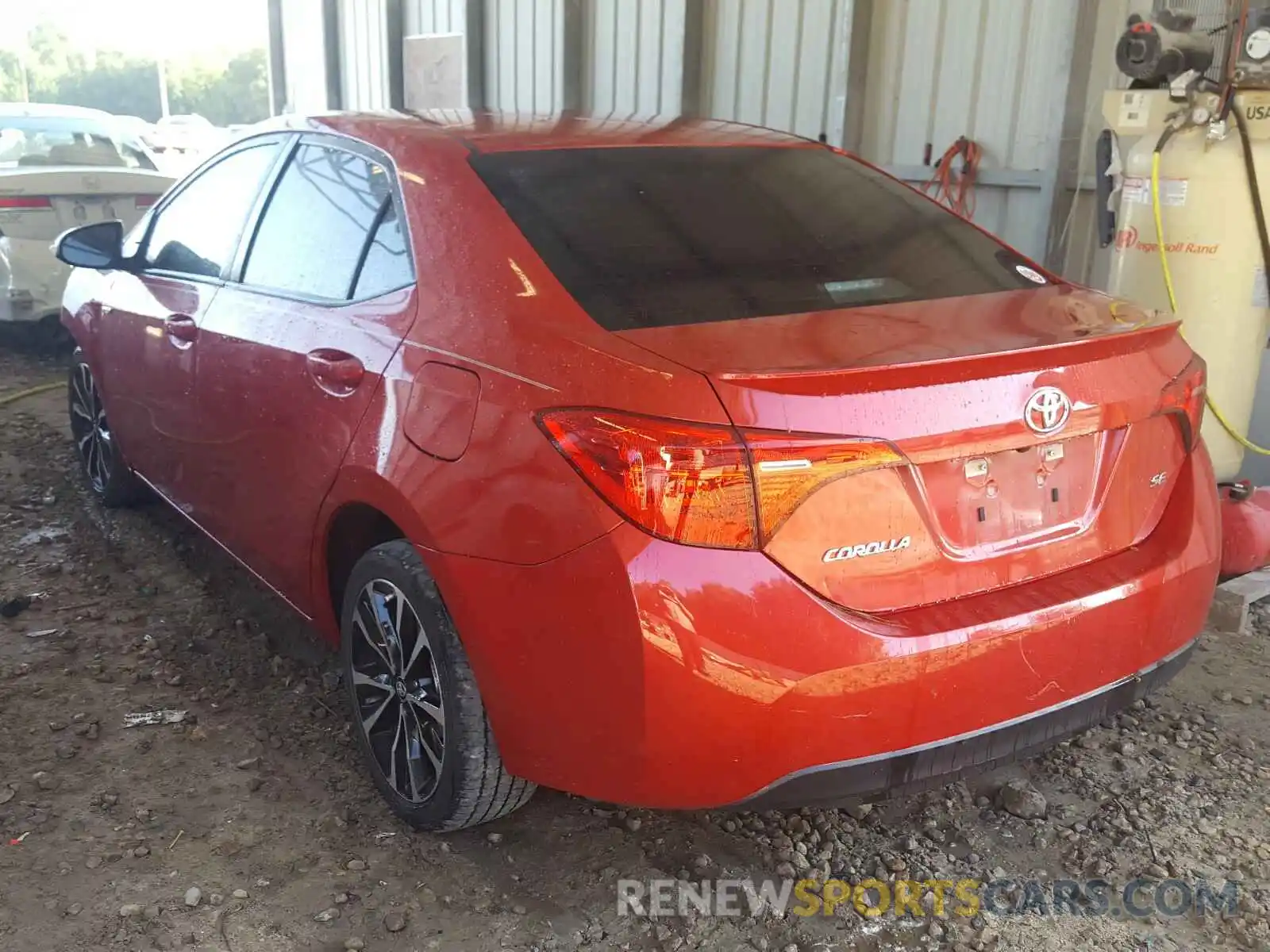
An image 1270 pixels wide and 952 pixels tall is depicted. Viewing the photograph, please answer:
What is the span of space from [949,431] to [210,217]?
2.55 metres

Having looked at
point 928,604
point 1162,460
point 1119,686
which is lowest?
point 1119,686

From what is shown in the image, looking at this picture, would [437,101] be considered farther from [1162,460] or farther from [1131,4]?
[1162,460]

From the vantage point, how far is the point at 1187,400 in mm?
2428

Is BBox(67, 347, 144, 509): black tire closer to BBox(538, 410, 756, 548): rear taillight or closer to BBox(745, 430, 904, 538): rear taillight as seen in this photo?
BBox(538, 410, 756, 548): rear taillight

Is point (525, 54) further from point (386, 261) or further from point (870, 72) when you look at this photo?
point (386, 261)

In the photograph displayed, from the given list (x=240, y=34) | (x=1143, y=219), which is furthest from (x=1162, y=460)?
(x=240, y=34)

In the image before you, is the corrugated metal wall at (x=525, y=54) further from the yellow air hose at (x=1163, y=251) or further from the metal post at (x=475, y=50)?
the yellow air hose at (x=1163, y=251)

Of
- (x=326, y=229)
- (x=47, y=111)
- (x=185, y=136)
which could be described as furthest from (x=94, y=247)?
(x=185, y=136)

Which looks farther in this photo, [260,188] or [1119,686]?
[260,188]

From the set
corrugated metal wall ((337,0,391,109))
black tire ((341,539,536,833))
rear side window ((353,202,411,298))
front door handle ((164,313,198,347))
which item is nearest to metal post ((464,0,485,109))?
corrugated metal wall ((337,0,391,109))

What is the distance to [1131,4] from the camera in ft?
16.8

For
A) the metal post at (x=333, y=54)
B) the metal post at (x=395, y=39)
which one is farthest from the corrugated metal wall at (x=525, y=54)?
the metal post at (x=333, y=54)

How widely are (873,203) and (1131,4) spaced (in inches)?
120

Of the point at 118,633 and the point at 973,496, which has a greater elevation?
the point at 973,496
